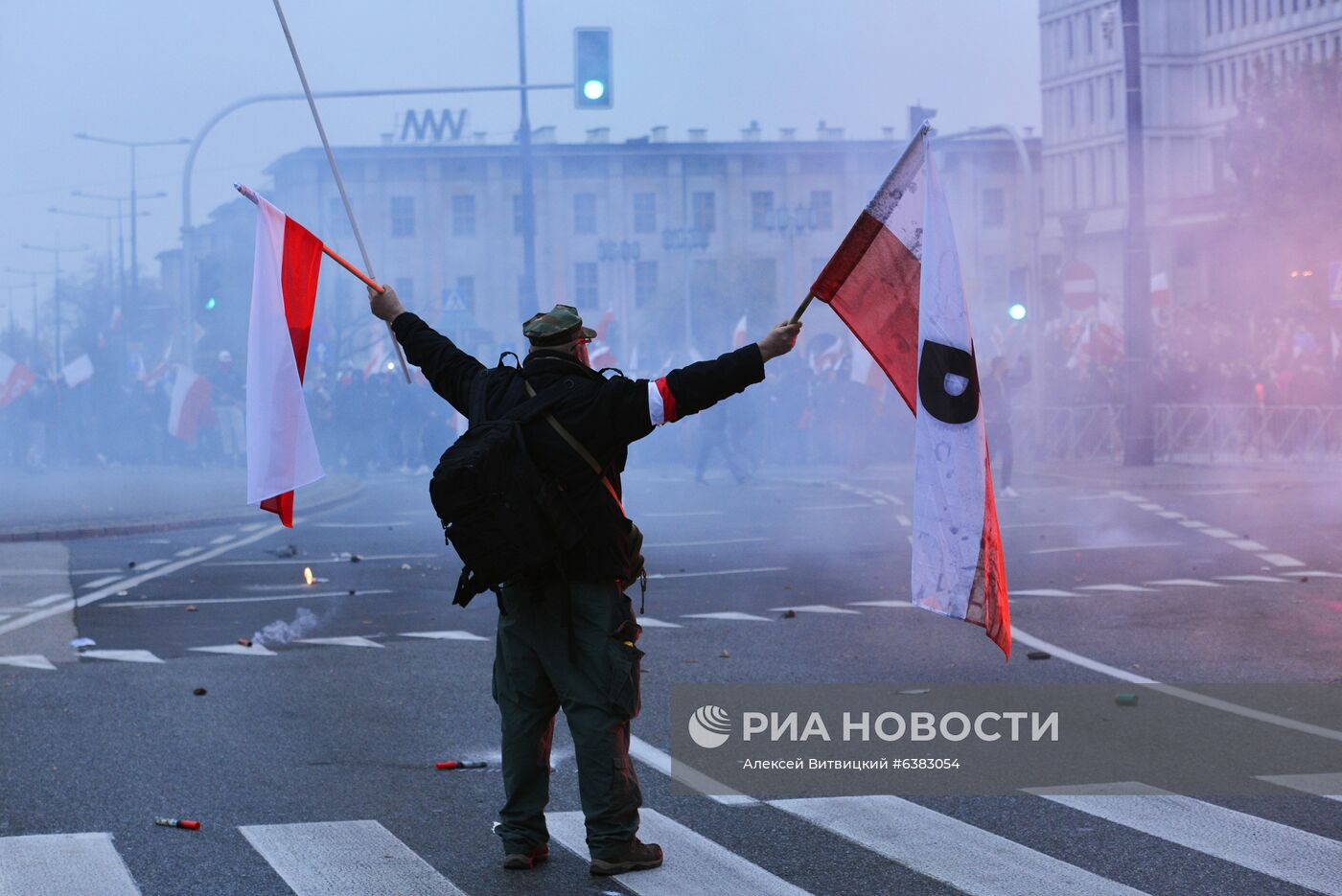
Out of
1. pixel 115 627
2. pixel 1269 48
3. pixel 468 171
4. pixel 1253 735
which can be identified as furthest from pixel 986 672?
pixel 468 171

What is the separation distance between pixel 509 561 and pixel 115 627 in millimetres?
7145

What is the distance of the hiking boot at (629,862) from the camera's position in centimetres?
546

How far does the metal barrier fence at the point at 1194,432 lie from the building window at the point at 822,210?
165 ft

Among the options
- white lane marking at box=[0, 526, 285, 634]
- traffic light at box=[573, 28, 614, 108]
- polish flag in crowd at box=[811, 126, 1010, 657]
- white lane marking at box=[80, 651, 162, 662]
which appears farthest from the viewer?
traffic light at box=[573, 28, 614, 108]

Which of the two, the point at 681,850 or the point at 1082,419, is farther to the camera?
the point at 1082,419

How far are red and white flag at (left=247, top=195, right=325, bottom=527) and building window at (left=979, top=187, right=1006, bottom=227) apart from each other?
7942 centimetres

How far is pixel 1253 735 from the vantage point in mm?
7477

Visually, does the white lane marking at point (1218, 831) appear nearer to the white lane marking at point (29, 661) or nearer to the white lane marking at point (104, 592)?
the white lane marking at point (29, 661)

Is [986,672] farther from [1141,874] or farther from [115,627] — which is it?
[115,627]

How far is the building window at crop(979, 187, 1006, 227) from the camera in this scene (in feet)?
280

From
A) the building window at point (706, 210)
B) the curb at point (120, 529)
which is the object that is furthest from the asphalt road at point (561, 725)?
the building window at point (706, 210)

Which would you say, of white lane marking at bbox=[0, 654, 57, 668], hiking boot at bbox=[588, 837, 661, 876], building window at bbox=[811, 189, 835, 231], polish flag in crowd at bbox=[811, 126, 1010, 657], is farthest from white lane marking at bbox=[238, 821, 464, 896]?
building window at bbox=[811, 189, 835, 231]

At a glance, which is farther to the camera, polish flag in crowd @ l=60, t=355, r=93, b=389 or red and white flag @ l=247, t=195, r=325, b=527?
polish flag in crowd @ l=60, t=355, r=93, b=389

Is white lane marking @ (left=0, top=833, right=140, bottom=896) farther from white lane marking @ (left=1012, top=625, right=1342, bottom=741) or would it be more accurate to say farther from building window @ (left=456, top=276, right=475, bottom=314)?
building window @ (left=456, top=276, right=475, bottom=314)
